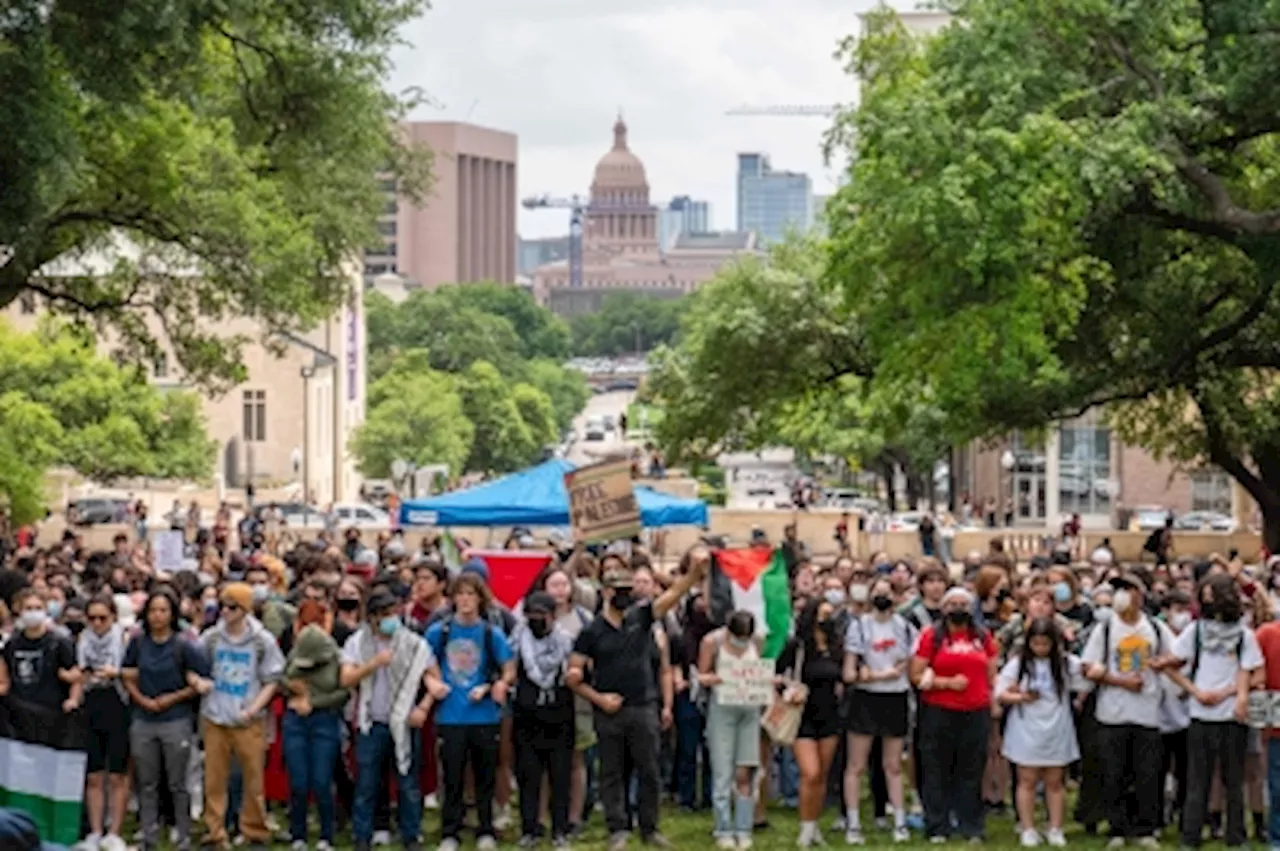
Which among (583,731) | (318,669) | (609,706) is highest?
(318,669)

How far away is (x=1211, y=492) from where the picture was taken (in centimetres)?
8306

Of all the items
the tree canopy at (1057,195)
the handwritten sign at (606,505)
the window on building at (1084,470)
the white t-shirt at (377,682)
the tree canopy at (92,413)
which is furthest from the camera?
the window on building at (1084,470)

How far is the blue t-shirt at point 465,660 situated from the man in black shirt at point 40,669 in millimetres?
2132

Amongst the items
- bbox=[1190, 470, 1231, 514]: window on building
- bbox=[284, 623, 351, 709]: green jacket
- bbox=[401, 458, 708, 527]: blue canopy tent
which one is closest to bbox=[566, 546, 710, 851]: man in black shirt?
bbox=[284, 623, 351, 709]: green jacket

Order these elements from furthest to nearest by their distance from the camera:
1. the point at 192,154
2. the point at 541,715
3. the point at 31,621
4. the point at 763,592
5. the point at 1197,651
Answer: the point at 192,154
the point at 763,592
the point at 541,715
the point at 1197,651
the point at 31,621

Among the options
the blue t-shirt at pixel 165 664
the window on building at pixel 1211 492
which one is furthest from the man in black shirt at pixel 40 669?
the window on building at pixel 1211 492

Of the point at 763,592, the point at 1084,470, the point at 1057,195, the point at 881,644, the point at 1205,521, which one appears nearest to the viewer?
the point at 881,644

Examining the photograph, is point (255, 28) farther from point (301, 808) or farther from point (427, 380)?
point (427, 380)

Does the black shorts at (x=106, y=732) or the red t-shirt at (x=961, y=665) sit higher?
the red t-shirt at (x=961, y=665)

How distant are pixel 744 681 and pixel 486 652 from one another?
157cm

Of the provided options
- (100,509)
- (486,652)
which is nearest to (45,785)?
(486,652)

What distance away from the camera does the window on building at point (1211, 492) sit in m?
81.6

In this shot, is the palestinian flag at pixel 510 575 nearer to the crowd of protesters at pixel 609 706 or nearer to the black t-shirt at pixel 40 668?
the crowd of protesters at pixel 609 706

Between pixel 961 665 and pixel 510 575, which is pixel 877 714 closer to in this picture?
pixel 961 665
